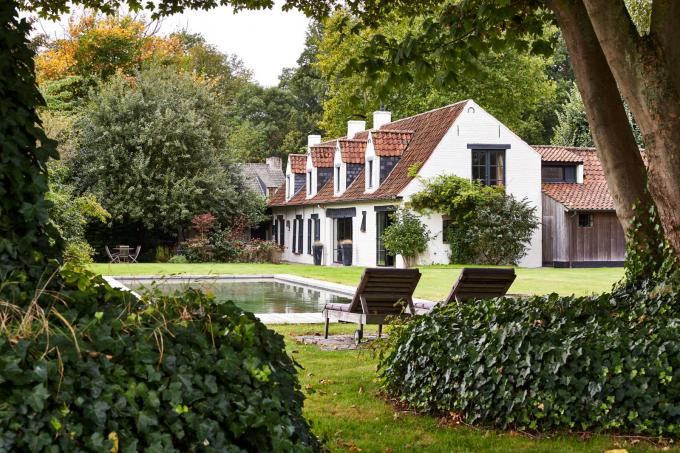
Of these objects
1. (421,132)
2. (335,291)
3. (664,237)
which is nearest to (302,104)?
(421,132)

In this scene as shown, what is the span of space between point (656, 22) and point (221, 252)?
3085 centimetres

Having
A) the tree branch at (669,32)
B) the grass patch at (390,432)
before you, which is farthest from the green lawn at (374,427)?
the tree branch at (669,32)

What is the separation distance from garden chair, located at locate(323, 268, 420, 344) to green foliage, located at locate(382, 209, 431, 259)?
66.6 ft

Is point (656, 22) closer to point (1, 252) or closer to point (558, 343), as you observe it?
point (558, 343)

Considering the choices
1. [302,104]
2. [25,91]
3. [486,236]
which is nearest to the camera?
[25,91]

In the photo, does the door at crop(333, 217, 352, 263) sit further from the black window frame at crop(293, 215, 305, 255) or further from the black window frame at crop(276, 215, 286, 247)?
the black window frame at crop(276, 215, 286, 247)

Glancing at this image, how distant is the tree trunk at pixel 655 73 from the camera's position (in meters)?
6.36

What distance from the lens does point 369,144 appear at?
3478 centimetres

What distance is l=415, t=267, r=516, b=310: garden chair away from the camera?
9.88 metres

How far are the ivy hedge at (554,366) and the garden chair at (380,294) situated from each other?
3289 millimetres

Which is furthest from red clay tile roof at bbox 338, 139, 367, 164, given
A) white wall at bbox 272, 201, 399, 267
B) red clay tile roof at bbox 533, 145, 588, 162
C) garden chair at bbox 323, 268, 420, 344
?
garden chair at bbox 323, 268, 420, 344

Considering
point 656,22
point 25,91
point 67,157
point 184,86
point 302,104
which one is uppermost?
point 302,104

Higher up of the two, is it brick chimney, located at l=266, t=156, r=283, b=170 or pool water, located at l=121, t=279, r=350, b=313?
brick chimney, located at l=266, t=156, r=283, b=170

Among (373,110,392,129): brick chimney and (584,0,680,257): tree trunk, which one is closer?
(584,0,680,257): tree trunk
